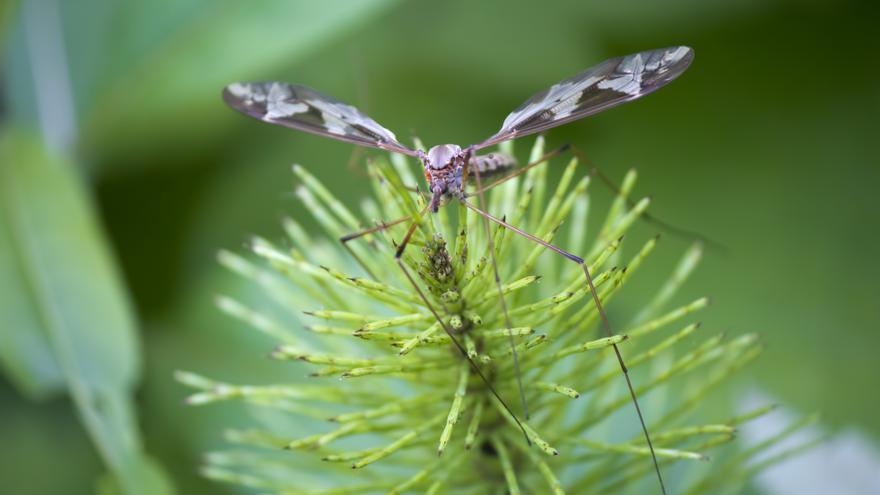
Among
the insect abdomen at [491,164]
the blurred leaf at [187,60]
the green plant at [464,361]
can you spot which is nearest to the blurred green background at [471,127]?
the blurred leaf at [187,60]

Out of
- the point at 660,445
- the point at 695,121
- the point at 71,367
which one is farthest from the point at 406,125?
the point at 660,445

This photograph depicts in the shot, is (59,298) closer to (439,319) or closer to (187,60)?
(187,60)

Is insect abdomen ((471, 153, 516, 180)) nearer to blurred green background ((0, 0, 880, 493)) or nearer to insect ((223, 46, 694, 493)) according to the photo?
insect ((223, 46, 694, 493))

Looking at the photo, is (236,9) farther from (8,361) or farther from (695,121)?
(695,121)

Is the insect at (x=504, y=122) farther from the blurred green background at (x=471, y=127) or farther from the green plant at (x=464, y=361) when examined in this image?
the blurred green background at (x=471, y=127)

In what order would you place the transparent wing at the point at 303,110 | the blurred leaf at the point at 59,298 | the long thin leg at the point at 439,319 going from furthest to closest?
the blurred leaf at the point at 59,298
the transparent wing at the point at 303,110
the long thin leg at the point at 439,319

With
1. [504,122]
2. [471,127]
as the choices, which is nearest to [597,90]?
[504,122]

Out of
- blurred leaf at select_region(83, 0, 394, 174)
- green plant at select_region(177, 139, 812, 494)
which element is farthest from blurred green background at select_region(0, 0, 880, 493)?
green plant at select_region(177, 139, 812, 494)
